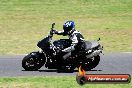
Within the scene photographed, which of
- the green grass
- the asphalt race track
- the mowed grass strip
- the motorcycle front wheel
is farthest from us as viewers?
the mowed grass strip

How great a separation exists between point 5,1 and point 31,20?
932cm

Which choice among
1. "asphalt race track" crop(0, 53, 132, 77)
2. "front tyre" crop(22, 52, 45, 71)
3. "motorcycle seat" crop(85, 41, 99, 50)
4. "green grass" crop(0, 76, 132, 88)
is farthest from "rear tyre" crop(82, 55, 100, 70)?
"green grass" crop(0, 76, 132, 88)

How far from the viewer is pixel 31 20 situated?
32.3m

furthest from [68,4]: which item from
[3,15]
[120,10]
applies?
[3,15]

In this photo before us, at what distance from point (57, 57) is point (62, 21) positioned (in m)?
15.0

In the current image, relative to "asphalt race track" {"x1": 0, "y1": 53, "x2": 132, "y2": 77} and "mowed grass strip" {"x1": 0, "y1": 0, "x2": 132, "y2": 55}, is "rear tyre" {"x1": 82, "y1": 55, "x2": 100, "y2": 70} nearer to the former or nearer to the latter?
"asphalt race track" {"x1": 0, "y1": 53, "x2": 132, "y2": 77}

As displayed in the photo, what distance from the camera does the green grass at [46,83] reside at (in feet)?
46.0

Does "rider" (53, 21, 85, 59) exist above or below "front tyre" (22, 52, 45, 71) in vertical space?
above

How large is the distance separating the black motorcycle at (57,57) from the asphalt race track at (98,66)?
0.83 feet

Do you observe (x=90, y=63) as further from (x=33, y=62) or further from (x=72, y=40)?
(x=33, y=62)

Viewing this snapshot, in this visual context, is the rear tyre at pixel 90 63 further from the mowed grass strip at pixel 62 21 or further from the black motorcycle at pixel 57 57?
the mowed grass strip at pixel 62 21

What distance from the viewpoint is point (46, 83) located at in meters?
14.5

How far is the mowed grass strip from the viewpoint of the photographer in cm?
2369

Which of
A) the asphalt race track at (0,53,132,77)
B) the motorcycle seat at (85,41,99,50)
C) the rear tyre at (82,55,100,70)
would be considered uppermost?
the motorcycle seat at (85,41,99,50)
